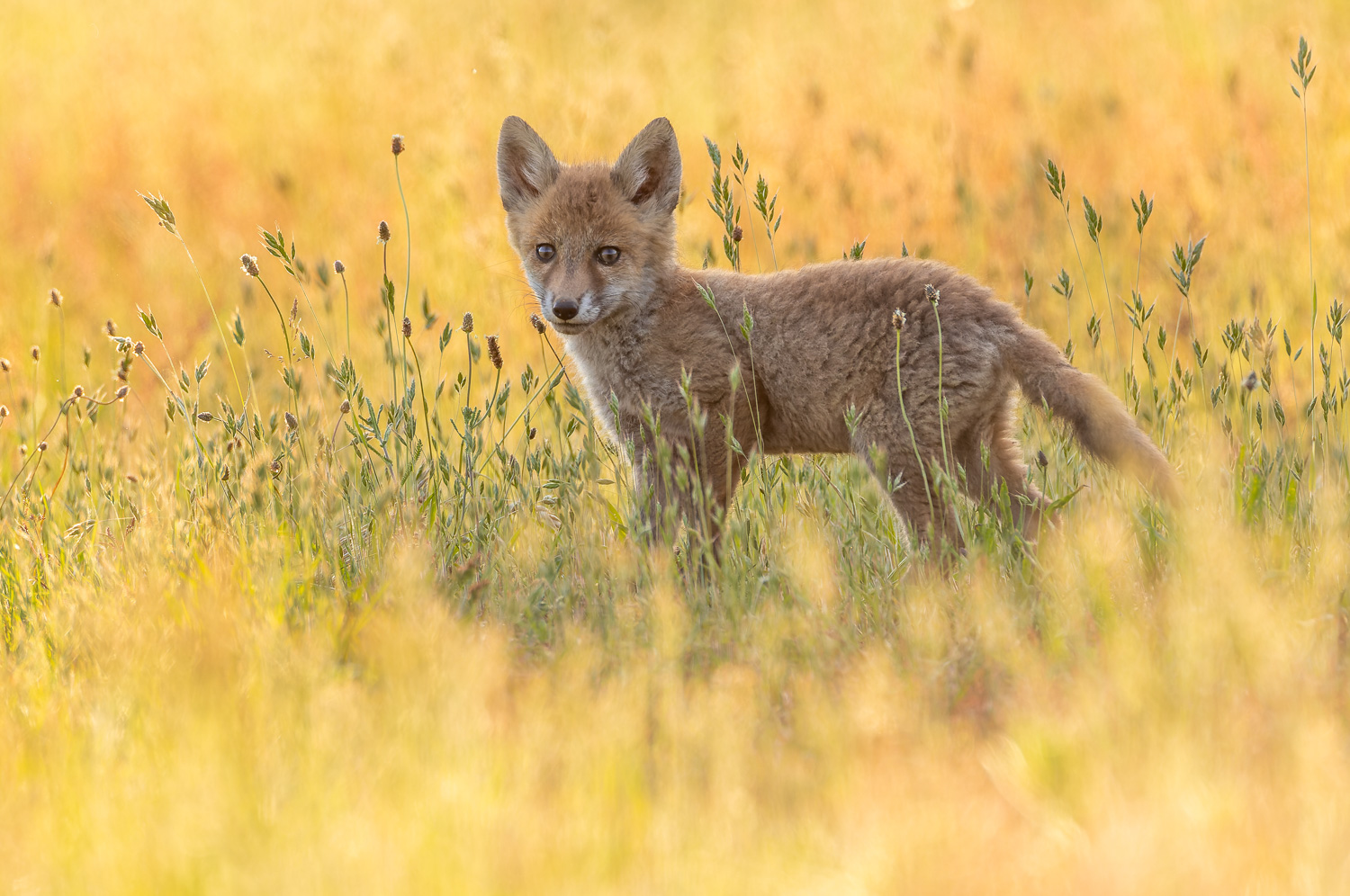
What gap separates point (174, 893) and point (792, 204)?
265 inches

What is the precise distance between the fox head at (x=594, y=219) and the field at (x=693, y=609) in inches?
10.1

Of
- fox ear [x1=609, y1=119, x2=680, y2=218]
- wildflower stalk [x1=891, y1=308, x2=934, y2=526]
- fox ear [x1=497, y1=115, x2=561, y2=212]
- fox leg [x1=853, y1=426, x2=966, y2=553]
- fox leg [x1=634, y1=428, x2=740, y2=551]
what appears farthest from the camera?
fox ear [x1=497, y1=115, x2=561, y2=212]

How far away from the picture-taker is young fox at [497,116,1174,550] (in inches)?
148

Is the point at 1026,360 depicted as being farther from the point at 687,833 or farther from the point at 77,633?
the point at 77,633

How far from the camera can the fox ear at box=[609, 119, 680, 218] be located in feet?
15.4

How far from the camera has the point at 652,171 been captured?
481 centimetres

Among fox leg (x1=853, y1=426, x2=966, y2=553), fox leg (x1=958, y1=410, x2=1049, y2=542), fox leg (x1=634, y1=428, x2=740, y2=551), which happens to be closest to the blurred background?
fox leg (x1=634, y1=428, x2=740, y2=551)

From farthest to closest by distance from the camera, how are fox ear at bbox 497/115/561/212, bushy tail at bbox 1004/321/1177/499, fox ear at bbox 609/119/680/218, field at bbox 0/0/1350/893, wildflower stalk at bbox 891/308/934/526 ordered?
fox ear at bbox 497/115/561/212 → fox ear at bbox 609/119/680/218 → wildflower stalk at bbox 891/308/934/526 → bushy tail at bbox 1004/321/1177/499 → field at bbox 0/0/1350/893

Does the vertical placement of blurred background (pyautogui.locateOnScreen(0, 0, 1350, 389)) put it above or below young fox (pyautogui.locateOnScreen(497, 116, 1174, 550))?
above

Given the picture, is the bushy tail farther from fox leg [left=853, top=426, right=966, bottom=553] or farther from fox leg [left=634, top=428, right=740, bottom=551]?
fox leg [left=634, top=428, right=740, bottom=551]

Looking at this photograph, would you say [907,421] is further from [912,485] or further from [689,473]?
[689,473]

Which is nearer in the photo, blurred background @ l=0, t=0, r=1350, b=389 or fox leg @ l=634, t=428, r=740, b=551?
fox leg @ l=634, t=428, r=740, b=551

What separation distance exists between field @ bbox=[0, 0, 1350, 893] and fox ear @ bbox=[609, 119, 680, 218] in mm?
290

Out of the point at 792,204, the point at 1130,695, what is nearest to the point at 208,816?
the point at 1130,695
